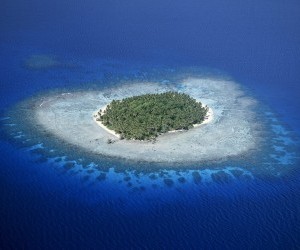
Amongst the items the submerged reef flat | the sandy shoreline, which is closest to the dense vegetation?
the sandy shoreline

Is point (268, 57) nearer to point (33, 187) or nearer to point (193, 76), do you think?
point (193, 76)

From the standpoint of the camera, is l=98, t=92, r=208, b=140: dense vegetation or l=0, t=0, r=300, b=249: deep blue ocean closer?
l=0, t=0, r=300, b=249: deep blue ocean

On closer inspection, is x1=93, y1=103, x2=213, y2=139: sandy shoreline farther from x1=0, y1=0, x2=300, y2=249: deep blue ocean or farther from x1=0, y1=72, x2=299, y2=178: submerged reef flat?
x1=0, y1=0, x2=300, y2=249: deep blue ocean

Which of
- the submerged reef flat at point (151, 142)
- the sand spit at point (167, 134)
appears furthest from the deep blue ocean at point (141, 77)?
the sand spit at point (167, 134)

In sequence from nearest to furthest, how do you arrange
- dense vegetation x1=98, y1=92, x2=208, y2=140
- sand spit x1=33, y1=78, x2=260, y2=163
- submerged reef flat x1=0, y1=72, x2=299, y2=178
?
submerged reef flat x1=0, y1=72, x2=299, y2=178 < sand spit x1=33, y1=78, x2=260, y2=163 < dense vegetation x1=98, y1=92, x2=208, y2=140

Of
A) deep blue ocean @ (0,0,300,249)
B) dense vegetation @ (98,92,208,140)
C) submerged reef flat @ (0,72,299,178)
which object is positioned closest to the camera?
deep blue ocean @ (0,0,300,249)
